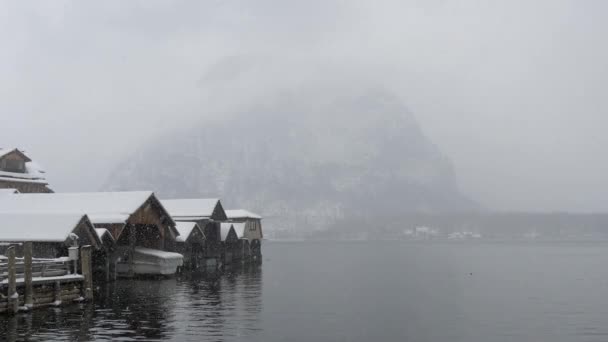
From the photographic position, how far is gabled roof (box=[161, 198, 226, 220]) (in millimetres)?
84562

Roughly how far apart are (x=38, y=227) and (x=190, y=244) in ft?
108

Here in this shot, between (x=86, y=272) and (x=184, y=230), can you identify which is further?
(x=184, y=230)

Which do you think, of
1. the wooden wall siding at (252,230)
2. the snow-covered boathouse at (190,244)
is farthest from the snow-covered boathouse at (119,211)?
the wooden wall siding at (252,230)

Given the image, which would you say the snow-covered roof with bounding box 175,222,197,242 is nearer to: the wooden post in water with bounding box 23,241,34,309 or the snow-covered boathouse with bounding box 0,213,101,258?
the snow-covered boathouse with bounding box 0,213,101,258

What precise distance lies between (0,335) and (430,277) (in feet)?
188

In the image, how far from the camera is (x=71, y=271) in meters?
44.4

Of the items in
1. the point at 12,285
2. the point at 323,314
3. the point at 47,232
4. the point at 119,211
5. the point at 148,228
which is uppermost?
the point at 119,211

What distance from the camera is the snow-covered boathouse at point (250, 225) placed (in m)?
104

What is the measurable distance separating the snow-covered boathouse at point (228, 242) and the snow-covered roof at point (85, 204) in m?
27.7

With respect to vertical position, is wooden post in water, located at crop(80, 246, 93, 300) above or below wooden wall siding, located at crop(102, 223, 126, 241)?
below

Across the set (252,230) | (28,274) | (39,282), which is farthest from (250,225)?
(28,274)

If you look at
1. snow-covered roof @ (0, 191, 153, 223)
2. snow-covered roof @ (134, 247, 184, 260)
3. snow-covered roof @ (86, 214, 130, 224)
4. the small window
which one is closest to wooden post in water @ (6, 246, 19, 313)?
snow-covered roof @ (86, 214, 130, 224)

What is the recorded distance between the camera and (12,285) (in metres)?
35.9

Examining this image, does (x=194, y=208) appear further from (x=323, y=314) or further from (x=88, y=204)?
(x=323, y=314)
